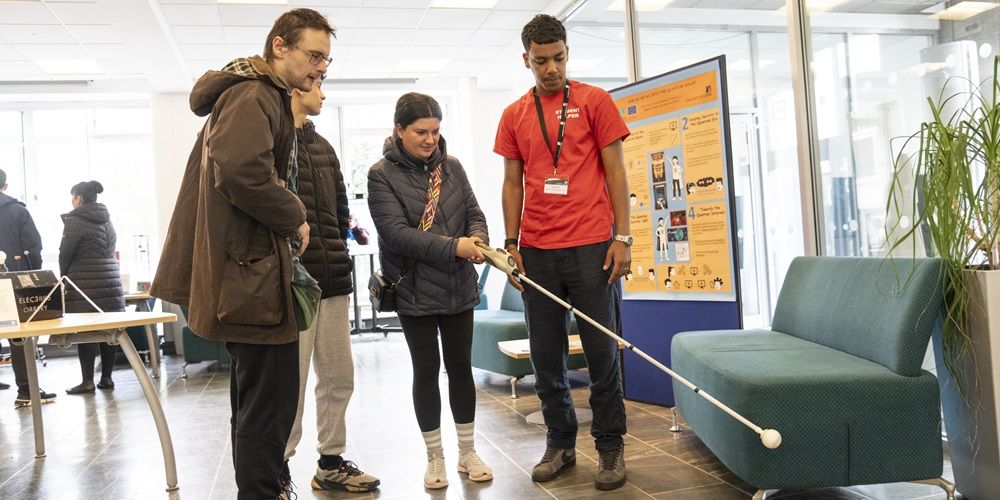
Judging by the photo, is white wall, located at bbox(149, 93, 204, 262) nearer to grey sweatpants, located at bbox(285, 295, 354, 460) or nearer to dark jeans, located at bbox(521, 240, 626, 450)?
grey sweatpants, located at bbox(285, 295, 354, 460)

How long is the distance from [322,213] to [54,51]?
21.9 feet

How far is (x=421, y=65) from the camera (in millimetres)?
9414

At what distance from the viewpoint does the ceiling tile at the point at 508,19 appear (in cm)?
743

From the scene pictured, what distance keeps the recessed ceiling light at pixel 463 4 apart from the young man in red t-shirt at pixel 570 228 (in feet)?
14.5

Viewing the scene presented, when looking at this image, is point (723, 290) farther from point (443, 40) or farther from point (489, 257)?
point (443, 40)

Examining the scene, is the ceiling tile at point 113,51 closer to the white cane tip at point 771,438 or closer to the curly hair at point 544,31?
the curly hair at point 544,31

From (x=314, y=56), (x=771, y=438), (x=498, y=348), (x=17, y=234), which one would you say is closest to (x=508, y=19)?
(x=498, y=348)

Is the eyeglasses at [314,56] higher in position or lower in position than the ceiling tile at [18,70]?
lower

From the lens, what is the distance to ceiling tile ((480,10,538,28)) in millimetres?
7434

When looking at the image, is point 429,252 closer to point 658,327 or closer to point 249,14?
point 658,327

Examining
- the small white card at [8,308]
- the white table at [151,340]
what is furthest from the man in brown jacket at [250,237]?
the white table at [151,340]

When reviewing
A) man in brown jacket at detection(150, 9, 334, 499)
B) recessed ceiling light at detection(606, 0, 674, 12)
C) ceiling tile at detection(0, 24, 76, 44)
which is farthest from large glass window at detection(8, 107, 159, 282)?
man in brown jacket at detection(150, 9, 334, 499)

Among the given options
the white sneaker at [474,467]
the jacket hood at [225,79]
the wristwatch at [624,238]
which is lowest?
the white sneaker at [474,467]

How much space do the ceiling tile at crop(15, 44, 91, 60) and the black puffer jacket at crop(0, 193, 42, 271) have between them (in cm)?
189
